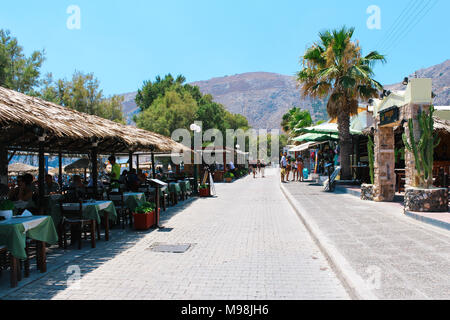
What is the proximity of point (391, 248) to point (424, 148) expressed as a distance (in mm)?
4785

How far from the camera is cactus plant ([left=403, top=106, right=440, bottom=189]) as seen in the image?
9.39m

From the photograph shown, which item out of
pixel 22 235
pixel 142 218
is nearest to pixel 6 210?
pixel 22 235

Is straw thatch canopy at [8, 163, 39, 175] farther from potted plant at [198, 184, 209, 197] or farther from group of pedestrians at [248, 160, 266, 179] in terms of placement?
group of pedestrians at [248, 160, 266, 179]

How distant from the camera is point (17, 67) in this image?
2397 centimetres

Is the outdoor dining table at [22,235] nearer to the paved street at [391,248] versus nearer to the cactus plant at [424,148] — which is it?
the paved street at [391,248]

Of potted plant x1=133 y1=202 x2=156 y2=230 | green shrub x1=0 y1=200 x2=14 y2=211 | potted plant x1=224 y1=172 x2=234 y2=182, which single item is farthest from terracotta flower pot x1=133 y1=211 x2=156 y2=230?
potted plant x1=224 y1=172 x2=234 y2=182

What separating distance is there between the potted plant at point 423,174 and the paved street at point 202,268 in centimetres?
323

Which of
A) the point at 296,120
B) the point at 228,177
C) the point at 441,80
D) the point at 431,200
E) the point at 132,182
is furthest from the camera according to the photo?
the point at 441,80

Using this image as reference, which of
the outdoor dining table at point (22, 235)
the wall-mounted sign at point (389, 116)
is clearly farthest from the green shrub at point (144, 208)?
the wall-mounted sign at point (389, 116)

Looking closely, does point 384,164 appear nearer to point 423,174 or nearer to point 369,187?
point 369,187

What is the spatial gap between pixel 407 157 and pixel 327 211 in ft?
9.30

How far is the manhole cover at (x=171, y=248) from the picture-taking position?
6633 millimetres

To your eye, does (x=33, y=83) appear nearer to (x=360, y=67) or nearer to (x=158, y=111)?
(x=158, y=111)

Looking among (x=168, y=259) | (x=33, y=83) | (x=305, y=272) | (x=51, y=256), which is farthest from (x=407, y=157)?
(x=33, y=83)
